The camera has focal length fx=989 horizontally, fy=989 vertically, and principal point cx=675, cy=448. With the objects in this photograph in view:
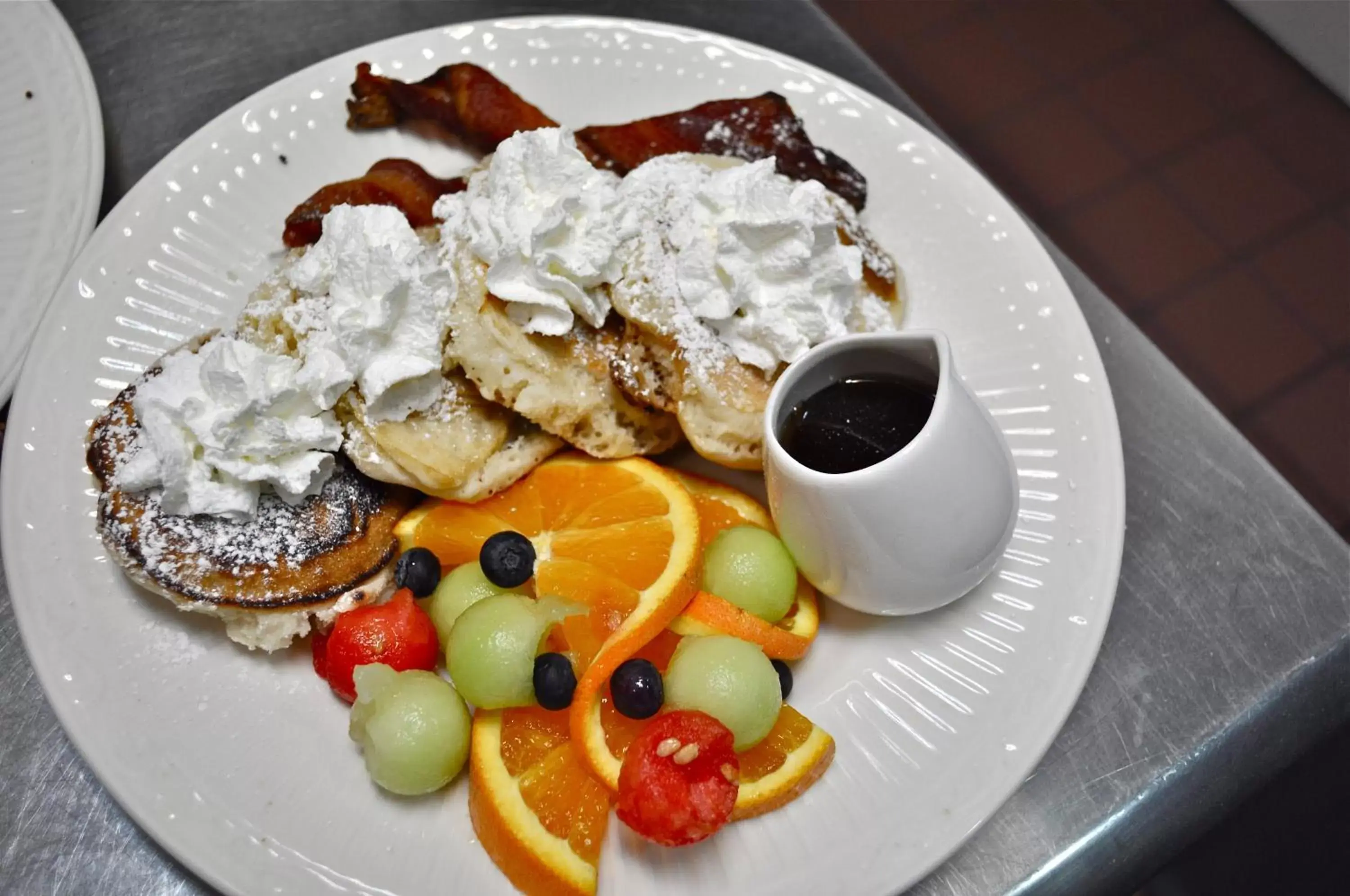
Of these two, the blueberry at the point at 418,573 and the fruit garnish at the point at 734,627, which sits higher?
the fruit garnish at the point at 734,627

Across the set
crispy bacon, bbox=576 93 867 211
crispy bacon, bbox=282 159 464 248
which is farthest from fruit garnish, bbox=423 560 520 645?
crispy bacon, bbox=576 93 867 211

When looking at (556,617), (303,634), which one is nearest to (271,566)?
(303,634)

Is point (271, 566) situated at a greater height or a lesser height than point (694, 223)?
lesser

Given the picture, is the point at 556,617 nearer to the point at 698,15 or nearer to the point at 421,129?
the point at 421,129

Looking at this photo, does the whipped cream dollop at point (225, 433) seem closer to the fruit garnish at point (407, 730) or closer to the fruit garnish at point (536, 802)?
the fruit garnish at point (407, 730)

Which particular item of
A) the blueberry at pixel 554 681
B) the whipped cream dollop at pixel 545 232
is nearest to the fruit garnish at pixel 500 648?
the blueberry at pixel 554 681

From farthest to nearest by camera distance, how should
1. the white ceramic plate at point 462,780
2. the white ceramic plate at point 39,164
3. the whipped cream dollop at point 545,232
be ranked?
the white ceramic plate at point 39,164, the whipped cream dollop at point 545,232, the white ceramic plate at point 462,780
